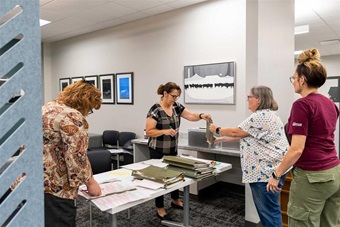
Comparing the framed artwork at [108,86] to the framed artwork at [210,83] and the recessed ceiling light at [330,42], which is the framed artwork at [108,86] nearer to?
the framed artwork at [210,83]

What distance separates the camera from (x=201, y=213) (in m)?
3.27

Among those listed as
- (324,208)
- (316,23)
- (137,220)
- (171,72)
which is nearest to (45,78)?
(171,72)

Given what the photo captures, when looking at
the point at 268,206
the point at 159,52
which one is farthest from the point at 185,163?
the point at 159,52

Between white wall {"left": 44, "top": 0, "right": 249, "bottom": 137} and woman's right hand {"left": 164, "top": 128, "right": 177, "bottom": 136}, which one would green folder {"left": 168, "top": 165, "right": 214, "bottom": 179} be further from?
white wall {"left": 44, "top": 0, "right": 249, "bottom": 137}

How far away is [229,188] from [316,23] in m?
3.80

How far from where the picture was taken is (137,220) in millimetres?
3082

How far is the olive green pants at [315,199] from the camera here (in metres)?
1.62

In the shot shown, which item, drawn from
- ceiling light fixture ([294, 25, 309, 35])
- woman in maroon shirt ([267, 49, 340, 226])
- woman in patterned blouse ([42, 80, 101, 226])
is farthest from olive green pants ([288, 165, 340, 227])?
ceiling light fixture ([294, 25, 309, 35])

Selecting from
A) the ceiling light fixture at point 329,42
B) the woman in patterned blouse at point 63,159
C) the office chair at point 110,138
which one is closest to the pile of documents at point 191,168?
the woman in patterned blouse at point 63,159

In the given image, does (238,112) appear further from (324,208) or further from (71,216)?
(71,216)

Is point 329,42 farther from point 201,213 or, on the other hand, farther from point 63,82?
point 63,82

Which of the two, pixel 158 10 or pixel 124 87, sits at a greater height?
pixel 158 10

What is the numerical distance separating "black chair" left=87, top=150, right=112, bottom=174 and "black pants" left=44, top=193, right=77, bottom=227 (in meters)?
1.38

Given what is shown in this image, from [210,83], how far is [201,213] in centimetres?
181
